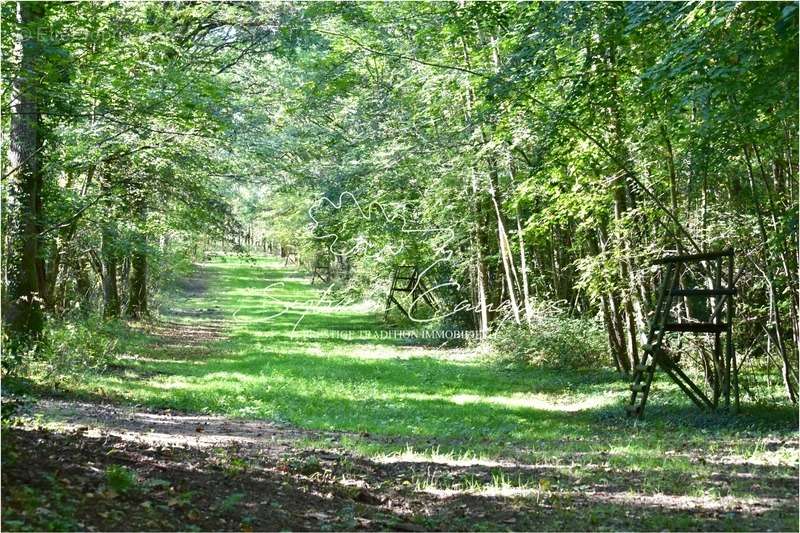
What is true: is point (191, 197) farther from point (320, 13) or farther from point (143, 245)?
point (320, 13)

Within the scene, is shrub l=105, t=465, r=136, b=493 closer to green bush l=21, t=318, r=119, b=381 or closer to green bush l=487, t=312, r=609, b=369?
green bush l=21, t=318, r=119, b=381

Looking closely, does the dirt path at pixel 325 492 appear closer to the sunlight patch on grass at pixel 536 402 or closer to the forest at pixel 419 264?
the forest at pixel 419 264

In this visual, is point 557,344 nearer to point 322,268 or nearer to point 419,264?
point 419,264

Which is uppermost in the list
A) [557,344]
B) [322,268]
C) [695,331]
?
[322,268]

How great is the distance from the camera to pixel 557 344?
16891 millimetres

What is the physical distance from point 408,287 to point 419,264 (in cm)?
175

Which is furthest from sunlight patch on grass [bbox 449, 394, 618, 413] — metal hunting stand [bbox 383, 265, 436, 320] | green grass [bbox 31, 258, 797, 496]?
metal hunting stand [bbox 383, 265, 436, 320]

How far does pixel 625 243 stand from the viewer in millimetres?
13547

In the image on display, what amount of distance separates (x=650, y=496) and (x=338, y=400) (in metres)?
7.43

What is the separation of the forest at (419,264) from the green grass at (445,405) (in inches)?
4.0

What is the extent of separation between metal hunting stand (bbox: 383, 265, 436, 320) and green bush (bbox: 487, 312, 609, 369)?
6.13 metres

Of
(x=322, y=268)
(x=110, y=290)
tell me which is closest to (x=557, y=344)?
(x=110, y=290)

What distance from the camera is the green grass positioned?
8.47 m

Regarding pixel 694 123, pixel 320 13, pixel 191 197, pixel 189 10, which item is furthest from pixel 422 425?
pixel 189 10
